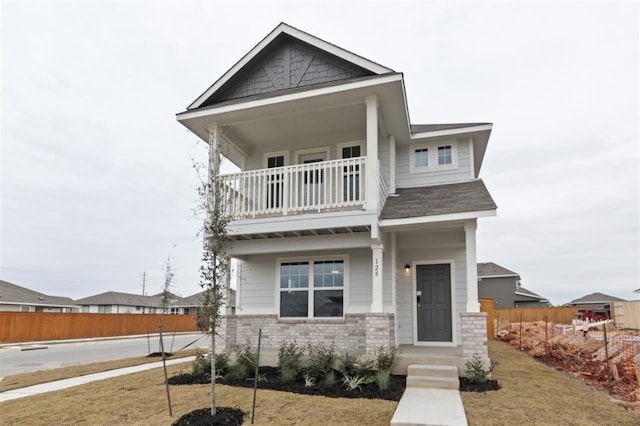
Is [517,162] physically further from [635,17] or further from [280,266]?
[280,266]

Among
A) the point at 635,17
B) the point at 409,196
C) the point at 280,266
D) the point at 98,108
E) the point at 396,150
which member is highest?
the point at 98,108

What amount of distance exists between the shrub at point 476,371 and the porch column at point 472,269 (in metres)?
0.98

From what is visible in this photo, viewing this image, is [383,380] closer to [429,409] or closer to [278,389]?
[429,409]

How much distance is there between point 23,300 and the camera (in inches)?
1419

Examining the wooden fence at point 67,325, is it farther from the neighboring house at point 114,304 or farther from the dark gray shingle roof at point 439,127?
the dark gray shingle roof at point 439,127

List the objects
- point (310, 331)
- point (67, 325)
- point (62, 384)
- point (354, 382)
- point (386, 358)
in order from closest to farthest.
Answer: point (354, 382)
point (386, 358)
point (62, 384)
point (310, 331)
point (67, 325)

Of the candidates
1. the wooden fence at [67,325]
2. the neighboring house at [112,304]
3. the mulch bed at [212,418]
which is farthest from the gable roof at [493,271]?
the neighboring house at [112,304]

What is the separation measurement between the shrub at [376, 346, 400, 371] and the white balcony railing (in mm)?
3026

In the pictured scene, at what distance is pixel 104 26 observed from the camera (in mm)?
13508

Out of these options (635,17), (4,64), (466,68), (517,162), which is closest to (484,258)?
(517,162)

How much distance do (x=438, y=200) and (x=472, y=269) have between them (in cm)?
182

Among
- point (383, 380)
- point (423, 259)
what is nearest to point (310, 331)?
point (383, 380)

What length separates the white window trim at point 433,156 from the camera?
36.7 feet

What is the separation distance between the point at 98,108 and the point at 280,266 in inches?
653
